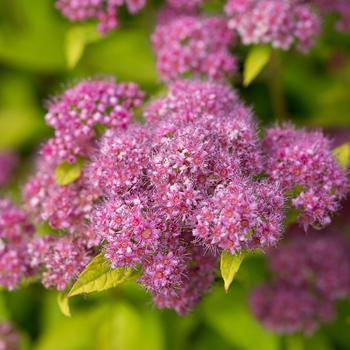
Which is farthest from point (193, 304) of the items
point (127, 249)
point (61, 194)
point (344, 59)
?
point (344, 59)

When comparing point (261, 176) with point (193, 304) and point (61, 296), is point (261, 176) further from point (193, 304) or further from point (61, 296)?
point (61, 296)

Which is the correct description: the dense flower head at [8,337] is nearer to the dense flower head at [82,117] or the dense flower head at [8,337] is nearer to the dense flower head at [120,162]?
the dense flower head at [82,117]

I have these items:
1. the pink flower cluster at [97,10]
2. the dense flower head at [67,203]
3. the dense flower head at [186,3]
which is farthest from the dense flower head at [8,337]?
the dense flower head at [186,3]

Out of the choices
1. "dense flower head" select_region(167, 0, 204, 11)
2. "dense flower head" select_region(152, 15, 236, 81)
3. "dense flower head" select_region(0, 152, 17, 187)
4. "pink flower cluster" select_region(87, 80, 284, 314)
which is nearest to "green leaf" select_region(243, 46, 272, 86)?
"dense flower head" select_region(152, 15, 236, 81)

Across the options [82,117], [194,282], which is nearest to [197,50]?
[82,117]

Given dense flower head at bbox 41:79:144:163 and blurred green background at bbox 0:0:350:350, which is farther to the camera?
blurred green background at bbox 0:0:350:350

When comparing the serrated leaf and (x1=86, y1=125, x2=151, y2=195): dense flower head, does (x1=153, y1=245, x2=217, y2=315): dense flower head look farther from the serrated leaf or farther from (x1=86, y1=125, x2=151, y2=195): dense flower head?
(x1=86, y1=125, x2=151, y2=195): dense flower head

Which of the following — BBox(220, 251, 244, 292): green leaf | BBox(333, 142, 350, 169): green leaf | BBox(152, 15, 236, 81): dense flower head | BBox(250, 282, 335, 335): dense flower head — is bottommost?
BBox(250, 282, 335, 335): dense flower head
